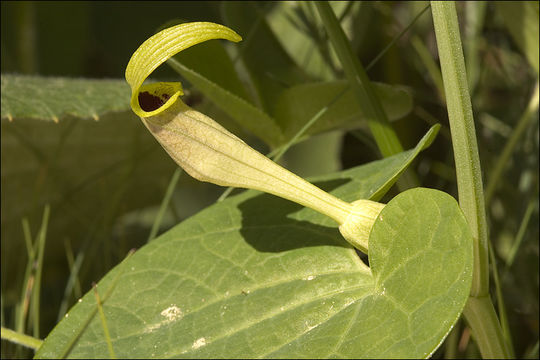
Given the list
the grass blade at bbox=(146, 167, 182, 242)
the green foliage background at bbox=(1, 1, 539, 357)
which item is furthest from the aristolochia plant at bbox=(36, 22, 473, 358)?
the green foliage background at bbox=(1, 1, 539, 357)

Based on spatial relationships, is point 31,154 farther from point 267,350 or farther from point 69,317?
point 267,350

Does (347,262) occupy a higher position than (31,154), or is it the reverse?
(347,262)

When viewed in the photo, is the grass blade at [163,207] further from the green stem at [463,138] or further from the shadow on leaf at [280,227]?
the green stem at [463,138]

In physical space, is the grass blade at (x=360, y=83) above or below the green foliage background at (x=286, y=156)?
above

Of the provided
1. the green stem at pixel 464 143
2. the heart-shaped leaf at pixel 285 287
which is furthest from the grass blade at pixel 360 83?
the green stem at pixel 464 143

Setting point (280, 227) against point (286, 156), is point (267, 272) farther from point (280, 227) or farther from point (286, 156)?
point (286, 156)

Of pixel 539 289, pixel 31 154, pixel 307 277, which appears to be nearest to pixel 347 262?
pixel 307 277
